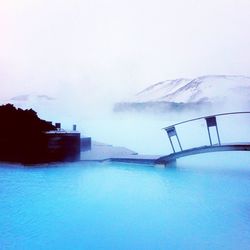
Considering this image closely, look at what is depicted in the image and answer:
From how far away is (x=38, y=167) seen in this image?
6.07m

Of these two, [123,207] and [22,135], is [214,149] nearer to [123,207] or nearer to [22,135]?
[123,207]

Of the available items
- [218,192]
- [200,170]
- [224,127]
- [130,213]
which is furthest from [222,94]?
[130,213]

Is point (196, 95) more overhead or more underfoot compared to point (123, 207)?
more overhead

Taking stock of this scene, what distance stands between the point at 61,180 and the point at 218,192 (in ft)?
7.21

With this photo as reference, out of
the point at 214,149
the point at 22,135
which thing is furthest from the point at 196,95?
the point at 22,135

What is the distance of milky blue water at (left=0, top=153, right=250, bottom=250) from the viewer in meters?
3.05

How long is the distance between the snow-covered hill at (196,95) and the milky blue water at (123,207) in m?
1.32

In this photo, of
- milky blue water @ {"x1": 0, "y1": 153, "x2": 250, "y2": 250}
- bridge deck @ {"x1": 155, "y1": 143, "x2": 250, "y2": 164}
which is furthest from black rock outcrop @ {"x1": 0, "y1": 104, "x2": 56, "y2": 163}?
bridge deck @ {"x1": 155, "y1": 143, "x2": 250, "y2": 164}

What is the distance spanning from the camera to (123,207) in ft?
13.3

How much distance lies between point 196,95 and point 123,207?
3.71 metres

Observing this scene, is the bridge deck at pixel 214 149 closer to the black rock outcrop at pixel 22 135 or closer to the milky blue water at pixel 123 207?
the milky blue water at pixel 123 207

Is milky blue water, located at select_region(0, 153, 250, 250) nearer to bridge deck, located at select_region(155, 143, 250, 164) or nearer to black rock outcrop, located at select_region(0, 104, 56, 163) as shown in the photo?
bridge deck, located at select_region(155, 143, 250, 164)

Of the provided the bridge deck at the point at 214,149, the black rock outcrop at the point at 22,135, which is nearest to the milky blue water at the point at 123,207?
the bridge deck at the point at 214,149

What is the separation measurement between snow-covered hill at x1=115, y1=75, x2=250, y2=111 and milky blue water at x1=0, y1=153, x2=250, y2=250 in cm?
132
